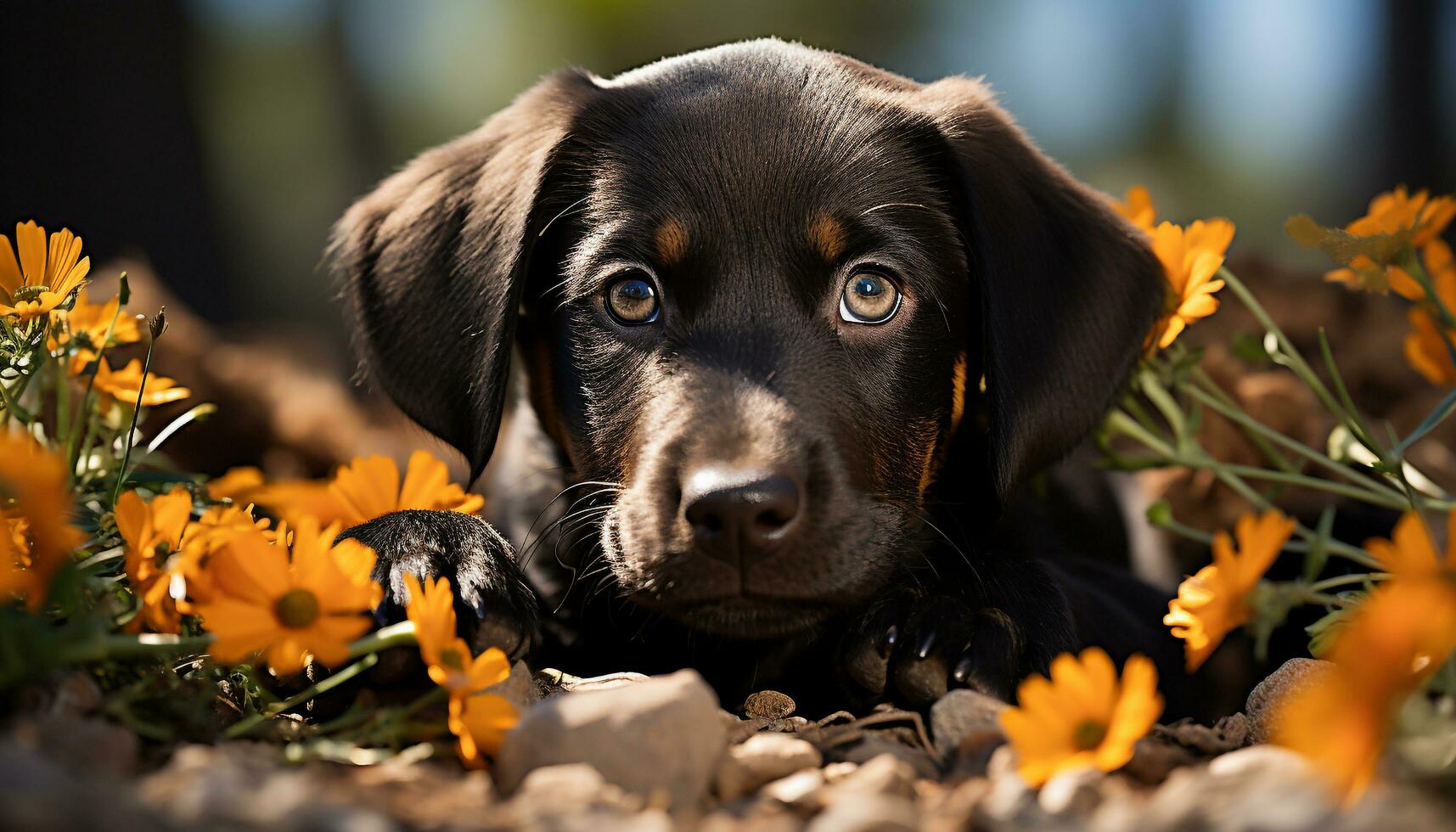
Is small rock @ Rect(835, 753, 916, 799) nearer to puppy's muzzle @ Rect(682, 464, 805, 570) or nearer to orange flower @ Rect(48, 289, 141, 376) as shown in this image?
puppy's muzzle @ Rect(682, 464, 805, 570)

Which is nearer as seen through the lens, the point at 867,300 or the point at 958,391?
the point at 867,300

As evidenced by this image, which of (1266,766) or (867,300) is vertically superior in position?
(867,300)

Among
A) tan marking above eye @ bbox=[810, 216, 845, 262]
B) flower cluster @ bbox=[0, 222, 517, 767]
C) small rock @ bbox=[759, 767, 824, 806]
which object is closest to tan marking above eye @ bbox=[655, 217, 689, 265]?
tan marking above eye @ bbox=[810, 216, 845, 262]

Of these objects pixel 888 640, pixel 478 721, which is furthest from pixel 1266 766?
pixel 478 721

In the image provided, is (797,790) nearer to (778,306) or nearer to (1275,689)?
(1275,689)

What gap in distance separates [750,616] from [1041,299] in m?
0.87

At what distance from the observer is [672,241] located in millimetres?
2412

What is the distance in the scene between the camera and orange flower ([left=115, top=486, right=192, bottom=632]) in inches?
64.4

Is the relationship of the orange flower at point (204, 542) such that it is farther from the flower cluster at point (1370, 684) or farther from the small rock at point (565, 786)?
the flower cluster at point (1370, 684)

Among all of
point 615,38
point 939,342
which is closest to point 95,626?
point 939,342

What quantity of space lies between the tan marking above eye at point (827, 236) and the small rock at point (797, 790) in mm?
1119

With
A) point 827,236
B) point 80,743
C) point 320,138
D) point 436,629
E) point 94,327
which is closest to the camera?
point 80,743

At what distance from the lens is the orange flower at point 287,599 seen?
153 cm

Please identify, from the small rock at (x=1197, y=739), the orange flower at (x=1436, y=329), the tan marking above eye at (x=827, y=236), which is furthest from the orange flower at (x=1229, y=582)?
the tan marking above eye at (x=827, y=236)
